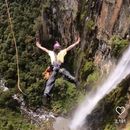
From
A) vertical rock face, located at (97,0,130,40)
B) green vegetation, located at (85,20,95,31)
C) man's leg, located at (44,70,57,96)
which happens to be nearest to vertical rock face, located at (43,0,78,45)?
green vegetation, located at (85,20,95,31)

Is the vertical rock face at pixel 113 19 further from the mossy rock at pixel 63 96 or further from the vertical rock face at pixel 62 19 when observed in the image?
the mossy rock at pixel 63 96

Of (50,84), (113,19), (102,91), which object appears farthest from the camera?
(102,91)

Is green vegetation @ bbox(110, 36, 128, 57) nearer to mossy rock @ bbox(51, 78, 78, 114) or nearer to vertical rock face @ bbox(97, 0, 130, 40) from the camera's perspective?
vertical rock face @ bbox(97, 0, 130, 40)

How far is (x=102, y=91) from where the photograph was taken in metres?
19.1

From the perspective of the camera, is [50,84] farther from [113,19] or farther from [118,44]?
[113,19]

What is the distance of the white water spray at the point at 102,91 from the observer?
675 inches

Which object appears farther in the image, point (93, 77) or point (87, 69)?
point (87, 69)

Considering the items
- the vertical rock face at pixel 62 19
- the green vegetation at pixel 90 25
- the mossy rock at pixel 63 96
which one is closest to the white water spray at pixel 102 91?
the mossy rock at pixel 63 96

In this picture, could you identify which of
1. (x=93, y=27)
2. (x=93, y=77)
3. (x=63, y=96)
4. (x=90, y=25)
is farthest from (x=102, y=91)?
(x=63, y=96)

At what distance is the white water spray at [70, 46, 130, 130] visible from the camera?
56.2 ft

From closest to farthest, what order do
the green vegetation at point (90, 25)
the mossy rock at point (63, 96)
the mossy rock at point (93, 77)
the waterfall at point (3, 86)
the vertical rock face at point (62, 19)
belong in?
the green vegetation at point (90, 25) → the mossy rock at point (93, 77) → the vertical rock face at point (62, 19) → the mossy rock at point (63, 96) → the waterfall at point (3, 86)

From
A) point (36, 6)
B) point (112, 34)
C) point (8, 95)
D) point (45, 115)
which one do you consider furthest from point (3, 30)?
point (112, 34)

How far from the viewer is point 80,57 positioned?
21547 millimetres

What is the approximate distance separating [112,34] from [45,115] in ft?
26.4
